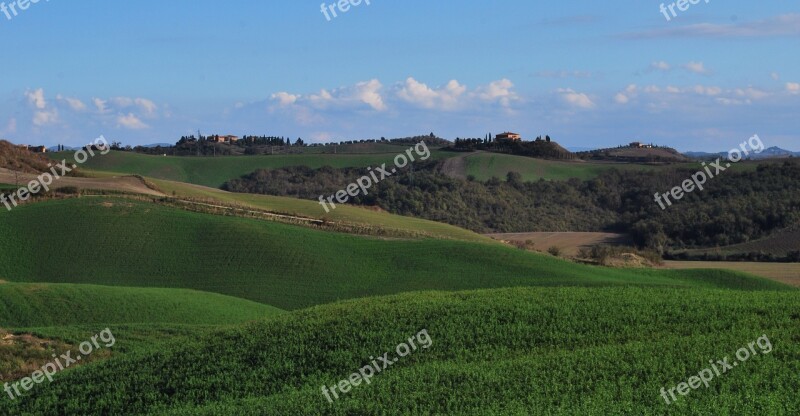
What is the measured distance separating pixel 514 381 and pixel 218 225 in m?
36.5

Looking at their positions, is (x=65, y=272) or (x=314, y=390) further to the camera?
(x=65, y=272)

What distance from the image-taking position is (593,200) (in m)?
111

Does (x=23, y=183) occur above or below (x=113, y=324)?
above

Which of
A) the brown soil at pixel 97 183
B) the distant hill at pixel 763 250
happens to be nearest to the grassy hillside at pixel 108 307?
the brown soil at pixel 97 183

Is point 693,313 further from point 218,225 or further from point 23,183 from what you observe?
point 23,183

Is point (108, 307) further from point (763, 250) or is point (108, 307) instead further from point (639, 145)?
point (639, 145)

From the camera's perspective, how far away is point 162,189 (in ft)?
228

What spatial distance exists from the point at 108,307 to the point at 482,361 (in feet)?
64.4

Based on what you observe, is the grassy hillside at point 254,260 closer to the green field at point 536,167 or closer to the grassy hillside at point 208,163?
the grassy hillside at point 208,163

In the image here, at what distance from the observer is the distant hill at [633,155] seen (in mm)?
139863

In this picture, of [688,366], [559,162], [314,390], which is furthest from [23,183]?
[559,162]

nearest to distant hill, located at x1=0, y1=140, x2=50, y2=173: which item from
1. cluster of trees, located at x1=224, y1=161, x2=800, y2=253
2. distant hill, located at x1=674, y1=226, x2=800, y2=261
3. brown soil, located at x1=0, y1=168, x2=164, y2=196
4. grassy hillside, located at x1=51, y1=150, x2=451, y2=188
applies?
brown soil, located at x1=0, y1=168, x2=164, y2=196

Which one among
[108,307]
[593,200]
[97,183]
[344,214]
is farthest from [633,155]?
[108,307]

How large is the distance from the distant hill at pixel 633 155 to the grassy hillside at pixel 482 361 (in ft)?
388
